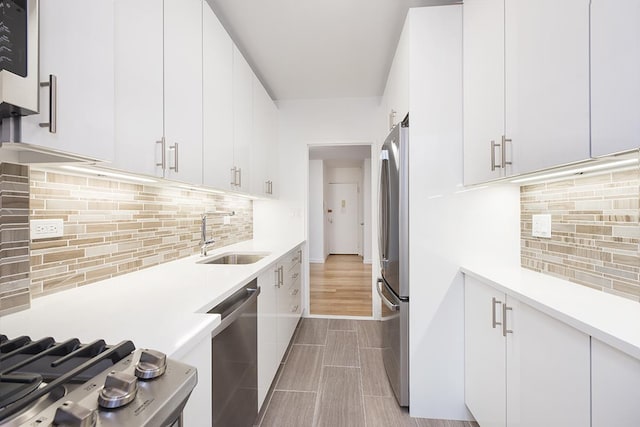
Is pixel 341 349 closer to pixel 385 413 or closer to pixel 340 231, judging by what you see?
pixel 385 413

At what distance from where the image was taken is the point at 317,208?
7.15 metres

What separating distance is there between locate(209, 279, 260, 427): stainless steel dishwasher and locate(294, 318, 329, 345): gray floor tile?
4.14ft

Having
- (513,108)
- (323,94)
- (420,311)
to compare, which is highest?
(323,94)

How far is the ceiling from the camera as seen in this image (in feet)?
6.68

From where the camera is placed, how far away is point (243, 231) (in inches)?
128

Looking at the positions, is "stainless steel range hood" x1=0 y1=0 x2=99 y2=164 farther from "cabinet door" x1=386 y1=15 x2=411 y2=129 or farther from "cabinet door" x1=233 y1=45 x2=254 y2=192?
"cabinet door" x1=386 y1=15 x2=411 y2=129

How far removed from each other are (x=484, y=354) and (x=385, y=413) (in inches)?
29.8

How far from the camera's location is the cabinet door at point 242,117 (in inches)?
86.2

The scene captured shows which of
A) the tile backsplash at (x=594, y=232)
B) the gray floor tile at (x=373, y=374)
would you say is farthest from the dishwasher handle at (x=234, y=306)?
the tile backsplash at (x=594, y=232)

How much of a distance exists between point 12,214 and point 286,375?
1.93 meters

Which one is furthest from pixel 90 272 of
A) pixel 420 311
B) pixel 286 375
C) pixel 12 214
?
pixel 420 311

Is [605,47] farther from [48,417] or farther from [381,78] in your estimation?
[381,78]

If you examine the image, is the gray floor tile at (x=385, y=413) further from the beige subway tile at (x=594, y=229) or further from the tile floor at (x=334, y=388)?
the beige subway tile at (x=594, y=229)

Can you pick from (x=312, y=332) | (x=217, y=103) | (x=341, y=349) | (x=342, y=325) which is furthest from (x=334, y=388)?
(x=217, y=103)
